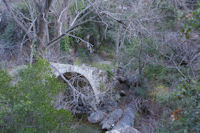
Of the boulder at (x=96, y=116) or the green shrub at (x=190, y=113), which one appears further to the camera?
the boulder at (x=96, y=116)

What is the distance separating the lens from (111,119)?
9734 mm

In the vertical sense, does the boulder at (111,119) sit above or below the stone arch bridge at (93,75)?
below

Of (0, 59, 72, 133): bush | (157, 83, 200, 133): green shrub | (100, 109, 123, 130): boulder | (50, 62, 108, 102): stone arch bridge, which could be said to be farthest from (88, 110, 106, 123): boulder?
(157, 83, 200, 133): green shrub

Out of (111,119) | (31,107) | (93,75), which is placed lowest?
(111,119)

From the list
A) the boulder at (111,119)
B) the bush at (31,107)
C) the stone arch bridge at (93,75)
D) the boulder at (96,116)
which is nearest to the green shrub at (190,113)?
the bush at (31,107)

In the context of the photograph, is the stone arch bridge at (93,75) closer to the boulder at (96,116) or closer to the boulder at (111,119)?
the boulder at (96,116)

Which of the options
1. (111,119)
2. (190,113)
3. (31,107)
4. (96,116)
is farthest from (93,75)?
(190,113)

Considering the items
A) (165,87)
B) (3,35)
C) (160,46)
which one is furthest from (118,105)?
(3,35)

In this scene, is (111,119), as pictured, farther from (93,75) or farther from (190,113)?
(190,113)

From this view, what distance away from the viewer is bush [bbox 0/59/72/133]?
3.96m

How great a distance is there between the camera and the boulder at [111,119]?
30.9ft

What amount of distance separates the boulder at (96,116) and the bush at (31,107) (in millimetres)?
5715

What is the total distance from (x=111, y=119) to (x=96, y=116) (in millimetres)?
830

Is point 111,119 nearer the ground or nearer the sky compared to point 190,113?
nearer the ground
